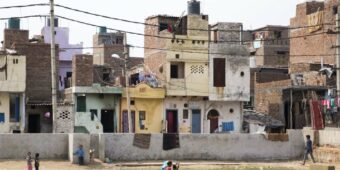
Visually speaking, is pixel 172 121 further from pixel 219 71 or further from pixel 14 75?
pixel 14 75

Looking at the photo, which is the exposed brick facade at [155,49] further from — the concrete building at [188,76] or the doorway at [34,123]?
the doorway at [34,123]

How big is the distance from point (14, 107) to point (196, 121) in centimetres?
1305

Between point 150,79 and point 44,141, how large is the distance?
48.0 feet

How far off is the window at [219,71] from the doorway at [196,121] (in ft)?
8.41

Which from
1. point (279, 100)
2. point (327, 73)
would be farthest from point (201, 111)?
point (327, 73)

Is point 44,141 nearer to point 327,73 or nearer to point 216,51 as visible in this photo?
point 216,51

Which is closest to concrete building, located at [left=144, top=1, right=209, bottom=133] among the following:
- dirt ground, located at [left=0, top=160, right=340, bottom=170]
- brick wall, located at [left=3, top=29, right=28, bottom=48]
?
brick wall, located at [left=3, top=29, right=28, bottom=48]

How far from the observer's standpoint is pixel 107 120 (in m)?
45.4

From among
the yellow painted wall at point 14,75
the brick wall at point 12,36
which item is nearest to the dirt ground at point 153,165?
the yellow painted wall at point 14,75

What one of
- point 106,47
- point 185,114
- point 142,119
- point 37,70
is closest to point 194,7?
point 185,114

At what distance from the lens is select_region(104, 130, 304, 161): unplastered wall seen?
3539 centimetres

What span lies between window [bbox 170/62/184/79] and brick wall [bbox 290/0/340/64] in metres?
17.0

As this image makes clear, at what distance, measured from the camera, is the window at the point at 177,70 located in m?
46.9

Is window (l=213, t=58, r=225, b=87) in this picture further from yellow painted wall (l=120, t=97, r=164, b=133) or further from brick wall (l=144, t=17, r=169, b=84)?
yellow painted wall (l=120, t=97, r=164, b=133)
